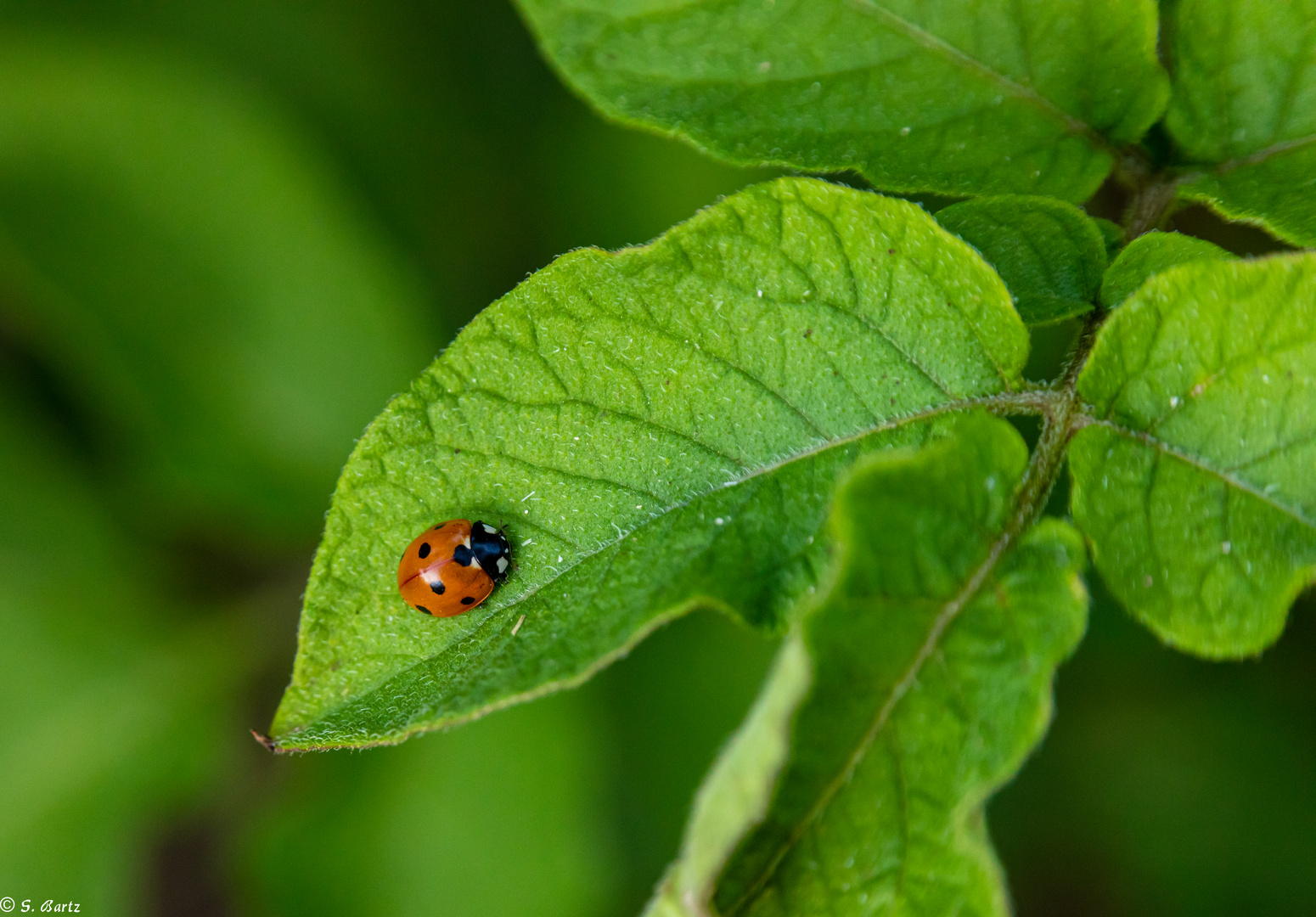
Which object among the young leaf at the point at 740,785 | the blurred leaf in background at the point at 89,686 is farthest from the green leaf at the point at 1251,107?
the blurred leaf in background at the point at 89,686

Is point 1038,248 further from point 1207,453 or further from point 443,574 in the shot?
point 443,574

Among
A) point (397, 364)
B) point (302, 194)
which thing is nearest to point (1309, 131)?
point (397, 364)

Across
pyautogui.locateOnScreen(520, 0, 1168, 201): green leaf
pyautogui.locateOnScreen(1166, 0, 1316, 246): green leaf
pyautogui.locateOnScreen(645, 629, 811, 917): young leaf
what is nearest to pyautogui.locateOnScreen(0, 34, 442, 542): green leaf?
pyautogui.locateOnScreen(520, 0, 1168, 201): green leaf

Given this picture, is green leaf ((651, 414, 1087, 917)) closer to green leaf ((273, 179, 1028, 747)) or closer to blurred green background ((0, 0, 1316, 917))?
green leaf ((273, 179, 1028, 747))

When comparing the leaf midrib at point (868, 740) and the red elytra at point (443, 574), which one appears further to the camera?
the red elytra at point (443, 574)

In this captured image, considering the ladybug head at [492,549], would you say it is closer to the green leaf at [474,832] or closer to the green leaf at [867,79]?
the green leaf at [867,79]
